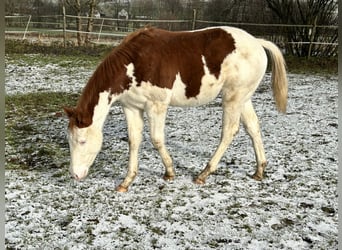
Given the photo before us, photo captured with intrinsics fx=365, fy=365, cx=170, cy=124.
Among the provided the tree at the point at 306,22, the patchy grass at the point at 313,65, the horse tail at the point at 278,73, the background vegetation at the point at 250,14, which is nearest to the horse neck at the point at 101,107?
the horse tail at the point at 278,73

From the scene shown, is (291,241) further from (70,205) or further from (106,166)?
(106,166)

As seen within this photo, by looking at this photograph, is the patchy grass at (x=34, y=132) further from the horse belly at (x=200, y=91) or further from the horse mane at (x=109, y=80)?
the horse belly at (x=200, y=91)

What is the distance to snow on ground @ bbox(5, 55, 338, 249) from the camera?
118 inches

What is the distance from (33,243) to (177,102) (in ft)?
6.13

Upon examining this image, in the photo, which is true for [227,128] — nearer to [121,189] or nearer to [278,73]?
[278,73]

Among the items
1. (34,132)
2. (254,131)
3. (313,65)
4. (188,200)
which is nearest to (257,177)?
(254,131)

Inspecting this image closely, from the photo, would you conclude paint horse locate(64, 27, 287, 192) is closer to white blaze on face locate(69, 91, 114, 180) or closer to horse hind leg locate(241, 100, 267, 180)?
white blaze on face locate(69, 91, 114, 180)

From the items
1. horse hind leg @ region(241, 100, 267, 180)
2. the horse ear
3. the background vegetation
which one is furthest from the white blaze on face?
the background vegetation

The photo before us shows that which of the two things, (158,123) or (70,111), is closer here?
(70,111)

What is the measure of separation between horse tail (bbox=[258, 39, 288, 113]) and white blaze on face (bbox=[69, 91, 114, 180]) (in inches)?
73.1

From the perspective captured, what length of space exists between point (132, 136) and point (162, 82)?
703 millimetres

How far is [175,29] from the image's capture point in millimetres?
16281

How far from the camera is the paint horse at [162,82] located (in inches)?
136

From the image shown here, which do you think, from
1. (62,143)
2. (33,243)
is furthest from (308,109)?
(33,243)
